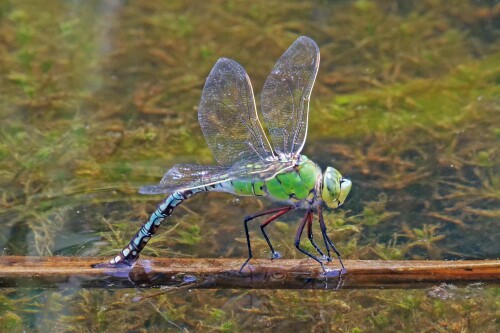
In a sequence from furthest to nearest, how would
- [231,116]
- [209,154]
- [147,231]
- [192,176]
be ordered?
[209,154]
[231,116]
[147,231]
[192,176]

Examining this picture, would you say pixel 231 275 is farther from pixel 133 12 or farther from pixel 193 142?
pixel 133 12

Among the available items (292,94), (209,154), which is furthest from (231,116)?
(209,154)

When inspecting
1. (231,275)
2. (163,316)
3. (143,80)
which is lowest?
(163,316)

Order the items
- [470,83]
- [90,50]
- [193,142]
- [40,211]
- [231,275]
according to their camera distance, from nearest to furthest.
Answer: [231,275] → [40,211] → [193,142] → [470,83] → [90,50]

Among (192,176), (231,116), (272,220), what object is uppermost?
(231,116)

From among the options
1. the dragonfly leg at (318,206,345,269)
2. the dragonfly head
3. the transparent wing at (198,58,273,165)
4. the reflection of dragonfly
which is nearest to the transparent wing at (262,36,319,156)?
the reflection of dragonfly

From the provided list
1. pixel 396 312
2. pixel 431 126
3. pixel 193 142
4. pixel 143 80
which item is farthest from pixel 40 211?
pixel 431 126

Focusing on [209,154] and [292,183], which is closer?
[292,183]

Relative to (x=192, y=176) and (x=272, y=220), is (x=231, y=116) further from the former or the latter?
(x=272, y=220)
